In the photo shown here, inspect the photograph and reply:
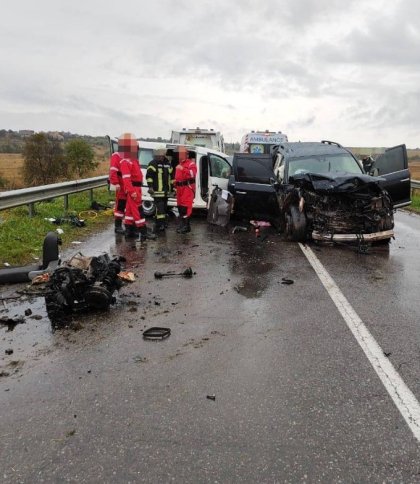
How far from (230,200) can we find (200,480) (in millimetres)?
8938

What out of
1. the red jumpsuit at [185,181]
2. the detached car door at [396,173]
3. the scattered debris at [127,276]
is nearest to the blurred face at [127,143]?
the red jumpsuit at [185,181]

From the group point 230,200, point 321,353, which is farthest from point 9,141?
point 321,353

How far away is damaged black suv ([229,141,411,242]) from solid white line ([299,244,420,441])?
9.50ft

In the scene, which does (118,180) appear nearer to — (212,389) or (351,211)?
(351,211)

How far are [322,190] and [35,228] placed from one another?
5.61 metres

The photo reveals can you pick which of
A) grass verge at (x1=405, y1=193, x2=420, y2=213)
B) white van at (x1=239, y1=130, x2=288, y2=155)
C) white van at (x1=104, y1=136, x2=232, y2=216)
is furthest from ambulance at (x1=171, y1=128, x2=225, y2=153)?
grass verge at (x1=405, y1=193, x2=420, y2=213)

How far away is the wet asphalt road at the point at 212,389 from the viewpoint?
2.53 meters

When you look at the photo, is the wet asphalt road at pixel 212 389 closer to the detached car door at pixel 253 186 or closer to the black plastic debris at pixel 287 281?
the black plastic debris at pixel 287 281

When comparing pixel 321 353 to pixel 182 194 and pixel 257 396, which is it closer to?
pixel 257 396

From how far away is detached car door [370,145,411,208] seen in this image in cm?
968

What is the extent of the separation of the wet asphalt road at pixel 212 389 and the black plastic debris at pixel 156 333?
0.09 m

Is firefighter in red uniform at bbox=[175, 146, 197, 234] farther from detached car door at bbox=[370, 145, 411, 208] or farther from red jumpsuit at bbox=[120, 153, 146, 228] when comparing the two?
detached car door at bbox=[370, 145, 411, 208]

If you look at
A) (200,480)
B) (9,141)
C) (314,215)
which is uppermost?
(9,141)

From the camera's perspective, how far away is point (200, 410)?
10.0ft
